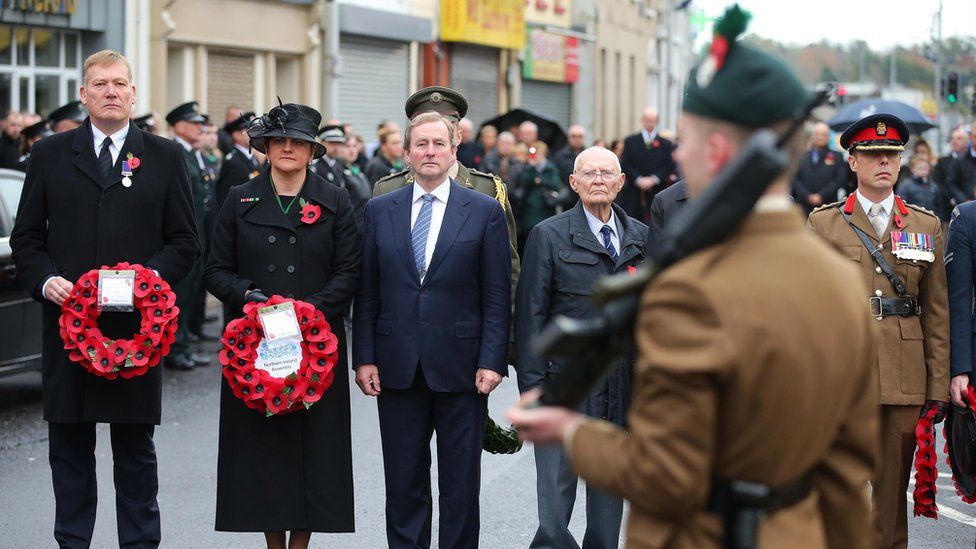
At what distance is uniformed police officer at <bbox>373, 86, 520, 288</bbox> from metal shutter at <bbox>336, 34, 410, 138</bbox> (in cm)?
1829

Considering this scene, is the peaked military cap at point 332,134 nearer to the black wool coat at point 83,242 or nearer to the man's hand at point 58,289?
the black wool coat at point 83,242

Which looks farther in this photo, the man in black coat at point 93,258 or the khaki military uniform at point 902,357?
the man in black coat at point 93,258

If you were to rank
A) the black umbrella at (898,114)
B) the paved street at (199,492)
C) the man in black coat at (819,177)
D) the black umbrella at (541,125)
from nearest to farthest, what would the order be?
1. the paved street at (199,492)
2. the man in black coat at (819,177)
3. the black umbrella at (898,114)
4. the black umbrella at (541,125)

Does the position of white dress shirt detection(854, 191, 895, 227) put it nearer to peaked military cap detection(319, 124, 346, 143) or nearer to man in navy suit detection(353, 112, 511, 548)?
man in navy suit detection(353, 112, 511, 548)

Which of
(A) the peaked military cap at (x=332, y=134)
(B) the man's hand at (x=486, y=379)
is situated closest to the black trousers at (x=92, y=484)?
(B) the man's hand at (x=486, y=379)

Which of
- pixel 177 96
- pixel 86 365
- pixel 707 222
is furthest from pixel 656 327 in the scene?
pixel 177 96

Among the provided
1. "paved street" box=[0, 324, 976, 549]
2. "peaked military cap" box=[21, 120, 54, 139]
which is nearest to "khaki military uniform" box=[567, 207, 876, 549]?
"paved street" box=[0, 324, 976, 549]

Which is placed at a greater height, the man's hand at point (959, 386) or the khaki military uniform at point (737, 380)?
the khaki military uniform at point (737, 380)

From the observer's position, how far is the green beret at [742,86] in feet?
9.77

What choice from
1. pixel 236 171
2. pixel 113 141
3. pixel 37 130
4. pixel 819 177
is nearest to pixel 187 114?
pixel 236 171

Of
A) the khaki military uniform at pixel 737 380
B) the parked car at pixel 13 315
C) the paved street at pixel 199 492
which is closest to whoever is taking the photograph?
the khaki military uniform at pixel 737 380

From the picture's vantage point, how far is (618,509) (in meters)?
6.49

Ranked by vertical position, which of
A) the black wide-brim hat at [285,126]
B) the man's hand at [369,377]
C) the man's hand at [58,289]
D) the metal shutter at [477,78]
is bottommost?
the man's hand at [369,377]

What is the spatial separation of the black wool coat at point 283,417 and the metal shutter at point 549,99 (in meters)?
30.0
